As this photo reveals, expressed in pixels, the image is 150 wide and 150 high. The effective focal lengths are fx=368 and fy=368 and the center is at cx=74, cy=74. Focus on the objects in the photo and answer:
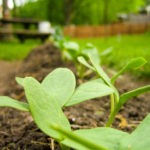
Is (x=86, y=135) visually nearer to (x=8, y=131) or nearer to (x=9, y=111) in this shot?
(x=8, y=131)

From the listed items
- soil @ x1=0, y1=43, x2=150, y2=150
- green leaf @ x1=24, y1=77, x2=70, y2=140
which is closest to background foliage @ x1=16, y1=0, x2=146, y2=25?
soil @ x1=0, y1=43, x2=150, y2=150

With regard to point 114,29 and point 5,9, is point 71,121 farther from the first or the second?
point 114,29

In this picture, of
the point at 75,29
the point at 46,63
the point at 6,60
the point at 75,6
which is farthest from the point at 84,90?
the point at 75,6

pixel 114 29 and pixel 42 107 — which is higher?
pixel 42 107

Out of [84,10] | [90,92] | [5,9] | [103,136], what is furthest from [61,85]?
[84,10]

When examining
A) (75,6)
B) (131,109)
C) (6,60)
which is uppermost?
(131,109)

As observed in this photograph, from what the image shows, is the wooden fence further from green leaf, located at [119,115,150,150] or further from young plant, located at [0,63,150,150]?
green leaf, located at [119,115,150,150]

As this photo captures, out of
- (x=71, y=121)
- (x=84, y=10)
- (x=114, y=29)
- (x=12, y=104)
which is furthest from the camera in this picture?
(x=84, y=10)

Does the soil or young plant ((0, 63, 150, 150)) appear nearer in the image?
young plant ((0, 63, 150, 150))
